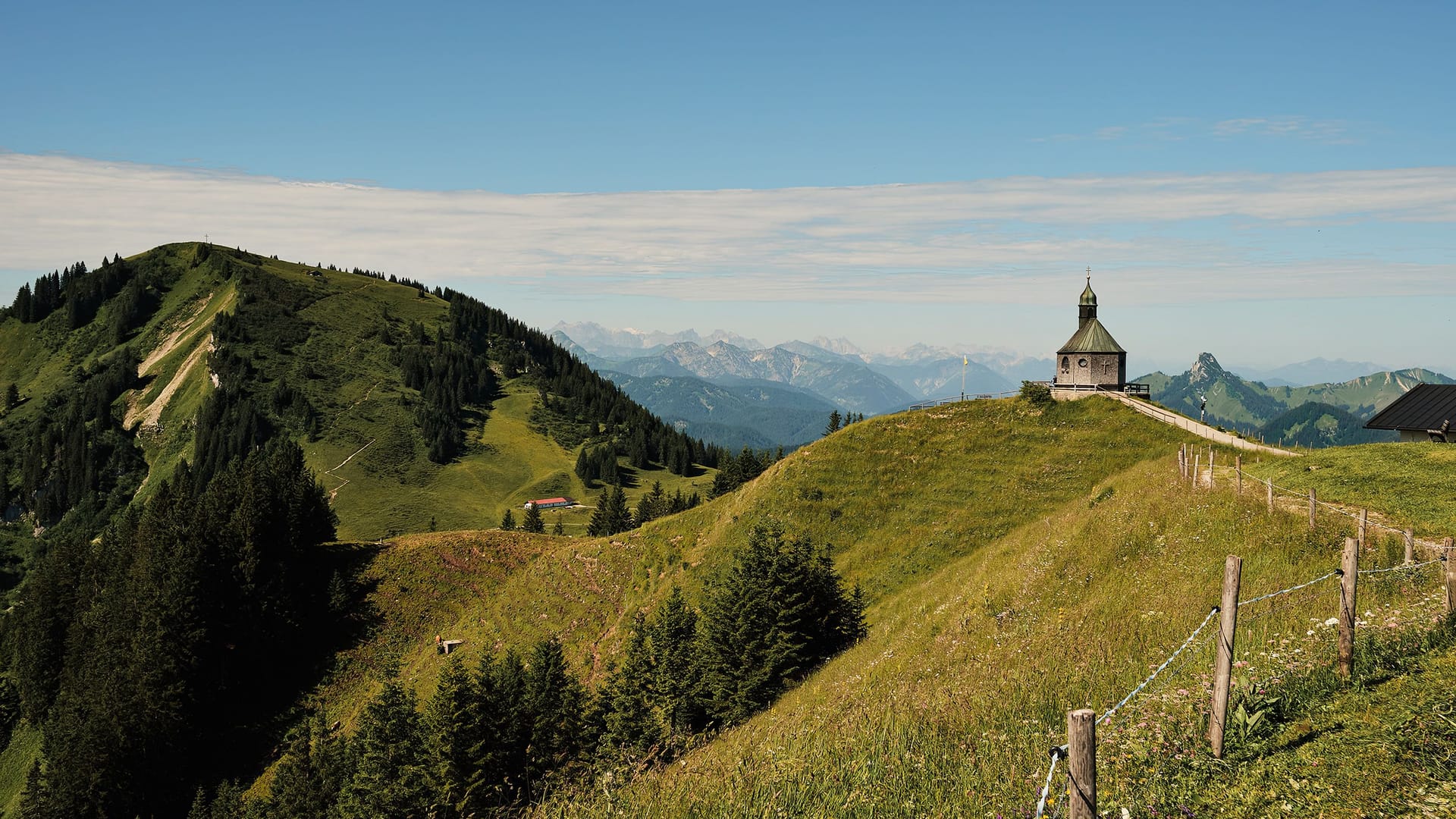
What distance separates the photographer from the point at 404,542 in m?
78.6

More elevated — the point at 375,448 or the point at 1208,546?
the point at 1208,546

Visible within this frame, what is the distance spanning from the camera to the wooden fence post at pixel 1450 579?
43.9ft

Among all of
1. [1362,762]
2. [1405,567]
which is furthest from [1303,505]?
[1362,762]

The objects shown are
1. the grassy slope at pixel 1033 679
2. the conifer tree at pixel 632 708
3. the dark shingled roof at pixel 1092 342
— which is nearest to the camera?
the grassy slope at pixel 1033 679

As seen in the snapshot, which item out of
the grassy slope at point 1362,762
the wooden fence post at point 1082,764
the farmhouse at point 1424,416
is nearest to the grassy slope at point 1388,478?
the farmhouse at point 1424,416

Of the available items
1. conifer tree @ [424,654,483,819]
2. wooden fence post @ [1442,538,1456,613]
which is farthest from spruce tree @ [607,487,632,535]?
wooden fence post @ [1442,538,1456,613]

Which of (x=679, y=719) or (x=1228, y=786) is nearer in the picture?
(x=1228, y=786)

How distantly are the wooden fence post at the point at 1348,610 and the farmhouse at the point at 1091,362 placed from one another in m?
58.0

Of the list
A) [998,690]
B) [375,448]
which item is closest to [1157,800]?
[998,690]

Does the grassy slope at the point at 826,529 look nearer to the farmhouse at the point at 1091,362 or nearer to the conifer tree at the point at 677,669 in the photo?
the farmhouse at the point at 1091,362

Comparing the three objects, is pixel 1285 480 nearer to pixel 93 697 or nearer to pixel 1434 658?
pixel 1434 658

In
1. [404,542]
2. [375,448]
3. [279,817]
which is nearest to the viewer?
[279,817]

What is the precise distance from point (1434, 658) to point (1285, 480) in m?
29.5

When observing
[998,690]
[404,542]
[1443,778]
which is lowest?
[404,542]
